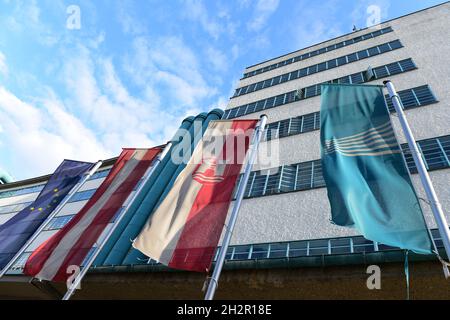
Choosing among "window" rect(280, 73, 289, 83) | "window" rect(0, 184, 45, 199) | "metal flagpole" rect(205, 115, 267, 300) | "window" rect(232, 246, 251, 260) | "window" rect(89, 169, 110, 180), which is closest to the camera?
"metal flagpole" rect(205, 115, 267, 300)

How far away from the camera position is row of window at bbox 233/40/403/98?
22.8m

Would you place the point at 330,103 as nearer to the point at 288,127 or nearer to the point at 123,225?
the point at 288,127

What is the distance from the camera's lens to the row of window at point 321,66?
22750mm

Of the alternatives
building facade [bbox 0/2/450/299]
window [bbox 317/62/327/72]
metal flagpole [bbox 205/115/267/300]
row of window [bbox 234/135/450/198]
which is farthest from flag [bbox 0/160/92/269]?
window [bbox 317/62/327/72]

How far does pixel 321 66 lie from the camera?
25.0 m

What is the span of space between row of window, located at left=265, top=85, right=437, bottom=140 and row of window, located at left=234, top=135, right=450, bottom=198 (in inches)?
113

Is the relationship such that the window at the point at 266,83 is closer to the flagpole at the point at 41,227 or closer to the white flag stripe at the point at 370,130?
the flagpole at the point at 41,227

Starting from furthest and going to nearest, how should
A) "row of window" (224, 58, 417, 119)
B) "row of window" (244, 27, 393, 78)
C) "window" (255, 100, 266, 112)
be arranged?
"row of window" (244, 27, 393, 78) < "window" (255, 100, 266, 112) < "row of window" (224, 58, 417, 119)

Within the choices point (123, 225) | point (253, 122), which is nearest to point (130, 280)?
point (253, 122)

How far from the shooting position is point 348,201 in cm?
722

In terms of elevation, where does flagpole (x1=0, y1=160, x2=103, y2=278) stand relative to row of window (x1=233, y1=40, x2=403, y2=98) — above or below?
below

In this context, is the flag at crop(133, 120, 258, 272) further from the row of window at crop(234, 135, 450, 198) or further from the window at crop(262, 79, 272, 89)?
the window at crop(262, 79, 272, 89)
